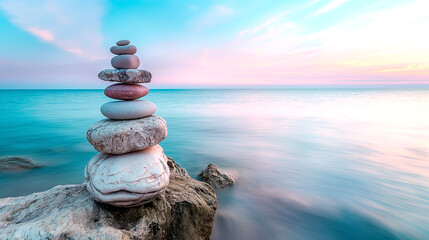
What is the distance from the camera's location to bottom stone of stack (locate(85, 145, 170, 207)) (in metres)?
2.76

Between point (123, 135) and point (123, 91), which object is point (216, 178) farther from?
point (123, 91)

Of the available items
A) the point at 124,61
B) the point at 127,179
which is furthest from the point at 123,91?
the point at 127,179

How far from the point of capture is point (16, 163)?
727 centimetres

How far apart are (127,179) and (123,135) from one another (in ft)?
2.13

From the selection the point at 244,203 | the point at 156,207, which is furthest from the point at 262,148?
the point at 156,207

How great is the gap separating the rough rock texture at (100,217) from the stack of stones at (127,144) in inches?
7.5

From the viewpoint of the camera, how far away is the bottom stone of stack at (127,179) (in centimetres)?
276

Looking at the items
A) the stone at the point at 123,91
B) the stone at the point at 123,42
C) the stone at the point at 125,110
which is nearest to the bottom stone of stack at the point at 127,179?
the stone at the point at 125,110

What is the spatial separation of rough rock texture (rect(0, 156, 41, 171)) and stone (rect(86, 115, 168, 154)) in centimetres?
612

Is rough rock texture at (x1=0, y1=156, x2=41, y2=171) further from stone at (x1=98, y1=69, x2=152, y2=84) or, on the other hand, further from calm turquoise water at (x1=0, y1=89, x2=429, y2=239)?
stone at (x1=98, y1=69, x2=152, y2=84)

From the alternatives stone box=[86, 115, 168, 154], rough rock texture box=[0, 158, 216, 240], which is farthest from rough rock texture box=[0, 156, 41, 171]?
stone box=[86, 115, 168, 154]

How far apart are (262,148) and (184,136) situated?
468cm

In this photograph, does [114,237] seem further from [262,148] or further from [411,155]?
[411,155]

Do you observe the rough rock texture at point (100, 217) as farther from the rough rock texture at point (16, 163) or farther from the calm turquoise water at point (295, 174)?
the rough rock texture at point (16, 163)
